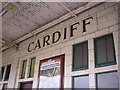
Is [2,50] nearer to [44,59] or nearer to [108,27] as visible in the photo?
[44,59]

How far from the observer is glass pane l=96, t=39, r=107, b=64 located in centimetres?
343

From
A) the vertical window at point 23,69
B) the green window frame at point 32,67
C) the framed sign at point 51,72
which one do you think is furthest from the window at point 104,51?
the vertical window at point 23,69

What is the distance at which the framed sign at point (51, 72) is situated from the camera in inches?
159

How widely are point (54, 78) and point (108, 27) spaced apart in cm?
198

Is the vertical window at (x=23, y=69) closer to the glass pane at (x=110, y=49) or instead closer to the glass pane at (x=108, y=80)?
the glass pane at (x=108, y=80)

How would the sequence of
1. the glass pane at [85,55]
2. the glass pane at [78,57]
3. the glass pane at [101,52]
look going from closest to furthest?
the glass pane at [101,52] → the glass pane at [85,55] → the glass pane at [78,57]

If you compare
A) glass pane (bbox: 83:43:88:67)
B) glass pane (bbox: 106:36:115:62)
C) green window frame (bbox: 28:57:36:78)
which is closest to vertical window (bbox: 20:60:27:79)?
green window frame (bbox: 28:57:36:78)

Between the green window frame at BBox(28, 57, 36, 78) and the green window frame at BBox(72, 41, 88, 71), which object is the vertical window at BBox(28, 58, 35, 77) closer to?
the green window frame at BBox(28, 57, 36, 78)

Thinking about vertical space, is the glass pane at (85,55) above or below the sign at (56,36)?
below

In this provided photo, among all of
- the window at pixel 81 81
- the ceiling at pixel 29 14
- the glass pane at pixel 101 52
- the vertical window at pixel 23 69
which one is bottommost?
the window at pixel 81 81

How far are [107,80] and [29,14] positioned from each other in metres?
2.96

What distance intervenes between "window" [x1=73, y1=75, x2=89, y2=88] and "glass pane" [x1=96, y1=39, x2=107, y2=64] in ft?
1.67

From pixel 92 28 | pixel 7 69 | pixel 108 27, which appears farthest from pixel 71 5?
pixel 7 69

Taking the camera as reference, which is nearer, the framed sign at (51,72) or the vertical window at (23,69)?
the framed sign at (51,72)
